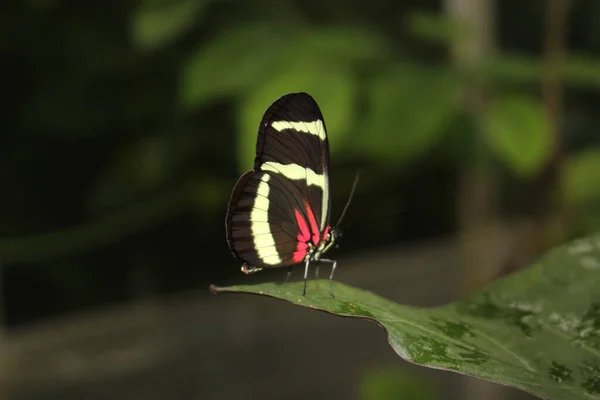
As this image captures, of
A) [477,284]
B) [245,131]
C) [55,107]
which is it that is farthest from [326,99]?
[55,107]

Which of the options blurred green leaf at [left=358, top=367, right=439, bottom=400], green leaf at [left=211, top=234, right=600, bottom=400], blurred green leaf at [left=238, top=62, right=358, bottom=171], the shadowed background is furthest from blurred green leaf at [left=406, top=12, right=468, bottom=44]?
blurred green leaf at [left=358, top=367, right=439, bottom=400]

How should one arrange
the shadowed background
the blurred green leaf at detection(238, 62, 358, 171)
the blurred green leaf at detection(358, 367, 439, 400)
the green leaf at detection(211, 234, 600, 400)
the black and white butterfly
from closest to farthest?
the green leaf at detection(211, 234, 600, 400) < the black and white butterfly < the blurred green leaf at detection(238, 62, 358, 171) < the shadowed background < the blurred green leaf at detection(358, 367, 439, 400)

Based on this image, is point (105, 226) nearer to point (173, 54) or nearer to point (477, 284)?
point (173, 54)

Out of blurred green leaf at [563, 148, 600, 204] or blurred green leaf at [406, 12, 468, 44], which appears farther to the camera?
blurred green leaf at [563, 148, 600, 204]

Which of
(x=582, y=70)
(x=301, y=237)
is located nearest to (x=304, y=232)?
(x=301, y=237)

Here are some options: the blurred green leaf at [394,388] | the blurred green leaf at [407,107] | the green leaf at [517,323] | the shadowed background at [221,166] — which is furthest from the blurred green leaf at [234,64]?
the blurred green leaf at [394,388]

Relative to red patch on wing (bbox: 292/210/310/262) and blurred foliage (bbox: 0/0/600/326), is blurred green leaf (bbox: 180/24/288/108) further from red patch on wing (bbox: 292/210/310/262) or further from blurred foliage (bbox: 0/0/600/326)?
red patch on wing (bbox: 292/210/310/262)
